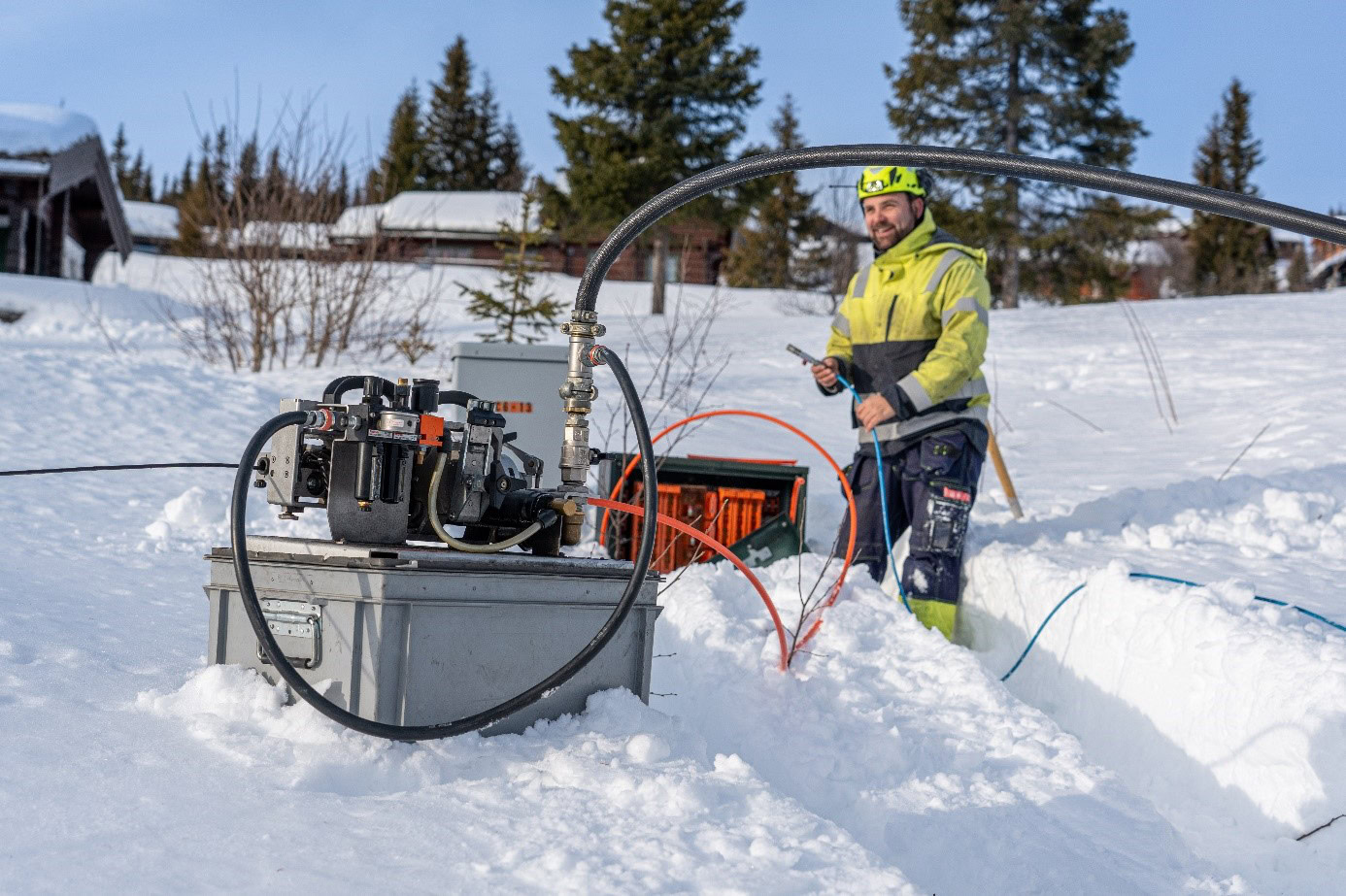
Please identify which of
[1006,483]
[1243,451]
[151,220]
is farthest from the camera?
[151,220]

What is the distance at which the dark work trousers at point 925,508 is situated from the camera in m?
3.94

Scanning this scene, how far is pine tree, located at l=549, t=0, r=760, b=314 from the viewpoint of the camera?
19.9 meters

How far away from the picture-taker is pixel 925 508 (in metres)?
3.99

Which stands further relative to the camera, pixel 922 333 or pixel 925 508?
pixel 922 333

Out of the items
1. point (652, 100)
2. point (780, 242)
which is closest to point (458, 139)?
point (780, 242)

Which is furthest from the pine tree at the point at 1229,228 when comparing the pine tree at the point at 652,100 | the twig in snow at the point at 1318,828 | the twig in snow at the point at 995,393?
the twig in snow at the point at 1318,828

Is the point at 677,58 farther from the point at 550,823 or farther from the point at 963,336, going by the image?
the point at 550,823

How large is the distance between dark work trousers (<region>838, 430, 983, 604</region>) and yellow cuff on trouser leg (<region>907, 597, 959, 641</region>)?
0.07 feet

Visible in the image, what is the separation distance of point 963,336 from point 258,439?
2.87 meters

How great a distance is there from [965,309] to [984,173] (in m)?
2.14

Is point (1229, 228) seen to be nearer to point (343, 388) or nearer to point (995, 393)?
point (995, 393)

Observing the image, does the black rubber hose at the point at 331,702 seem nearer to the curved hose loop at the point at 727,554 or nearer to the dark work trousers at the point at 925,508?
the curved hose loop at the point at 727,554

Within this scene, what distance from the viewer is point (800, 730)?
2748 mm

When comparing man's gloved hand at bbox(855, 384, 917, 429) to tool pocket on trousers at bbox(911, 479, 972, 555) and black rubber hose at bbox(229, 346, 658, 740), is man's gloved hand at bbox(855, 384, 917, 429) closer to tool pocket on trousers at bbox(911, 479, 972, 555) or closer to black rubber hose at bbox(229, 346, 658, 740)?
tool pocket on trousers at bbox(911, 479, 972, 555)
